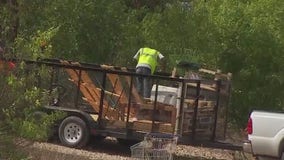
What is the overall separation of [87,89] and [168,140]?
291 cm

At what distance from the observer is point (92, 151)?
13039 millimetres

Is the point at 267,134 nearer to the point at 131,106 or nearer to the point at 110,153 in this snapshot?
the point at 131,106

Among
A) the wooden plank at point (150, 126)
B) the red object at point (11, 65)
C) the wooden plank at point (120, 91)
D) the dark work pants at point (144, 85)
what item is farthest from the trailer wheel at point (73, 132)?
the red object at point (11, 65)

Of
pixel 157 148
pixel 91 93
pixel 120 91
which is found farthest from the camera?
pixel 91 93

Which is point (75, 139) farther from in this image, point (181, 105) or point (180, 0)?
point (180, 0)

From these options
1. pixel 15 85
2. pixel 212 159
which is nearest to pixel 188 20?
pixel 212 159

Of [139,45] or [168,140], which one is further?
[139,45]

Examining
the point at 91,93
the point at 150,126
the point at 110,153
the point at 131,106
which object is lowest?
the point at 110,153

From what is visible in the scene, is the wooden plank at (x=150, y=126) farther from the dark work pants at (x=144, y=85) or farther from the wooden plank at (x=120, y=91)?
the dark work pants at (x=144, y=85)

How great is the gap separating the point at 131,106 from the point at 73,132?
1.33m

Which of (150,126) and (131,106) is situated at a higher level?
(131,106)

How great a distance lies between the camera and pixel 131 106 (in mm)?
12508

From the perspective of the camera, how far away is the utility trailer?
40.1 ft

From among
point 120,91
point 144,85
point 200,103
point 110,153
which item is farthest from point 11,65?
point 110,153
